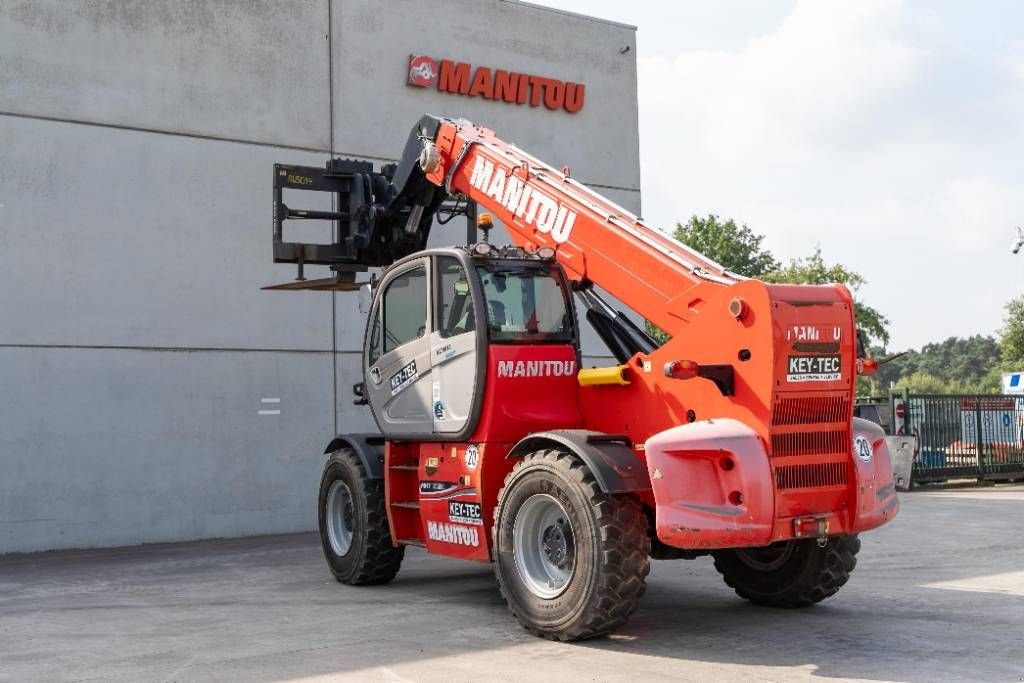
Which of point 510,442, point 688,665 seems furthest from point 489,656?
point 510,442

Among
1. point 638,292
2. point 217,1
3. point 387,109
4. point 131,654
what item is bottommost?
point 131,654

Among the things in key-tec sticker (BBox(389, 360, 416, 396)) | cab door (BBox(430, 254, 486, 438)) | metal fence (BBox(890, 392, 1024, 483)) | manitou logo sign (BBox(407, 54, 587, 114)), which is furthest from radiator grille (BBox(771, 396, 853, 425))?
metal fence (BBox(890, 392, 1024, 483))

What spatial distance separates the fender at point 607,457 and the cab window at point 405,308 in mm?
1934

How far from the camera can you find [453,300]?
937 cm

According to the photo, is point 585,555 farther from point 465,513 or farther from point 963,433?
point 963,433

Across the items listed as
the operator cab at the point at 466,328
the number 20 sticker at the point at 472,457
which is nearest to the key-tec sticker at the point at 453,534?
the number 20 sticker at the point at 472,457

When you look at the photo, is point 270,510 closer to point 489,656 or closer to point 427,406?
point 427,406

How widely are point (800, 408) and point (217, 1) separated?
10684 millimetres

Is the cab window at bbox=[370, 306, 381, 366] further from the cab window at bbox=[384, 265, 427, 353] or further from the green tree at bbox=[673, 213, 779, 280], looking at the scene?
the green tree at bbox=[673, 213, 779, 280]

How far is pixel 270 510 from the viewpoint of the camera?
15180mm

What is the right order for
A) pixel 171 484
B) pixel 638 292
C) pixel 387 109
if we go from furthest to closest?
1. pixel 387 109
2. pixel 171 484
3. pixel 638 292

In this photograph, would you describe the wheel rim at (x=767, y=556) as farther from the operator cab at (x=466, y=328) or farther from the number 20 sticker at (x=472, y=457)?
the number 20 sticker at (x=472, y=457)

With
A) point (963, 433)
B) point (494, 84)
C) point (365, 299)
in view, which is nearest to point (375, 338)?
point (365, 299)

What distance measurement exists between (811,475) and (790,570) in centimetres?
161
